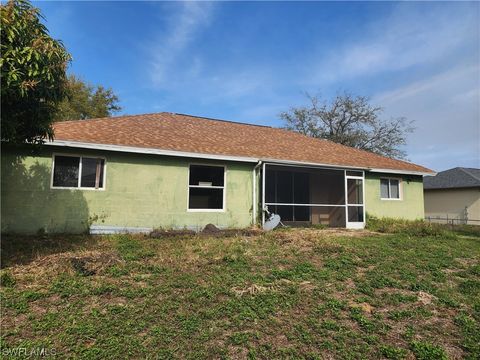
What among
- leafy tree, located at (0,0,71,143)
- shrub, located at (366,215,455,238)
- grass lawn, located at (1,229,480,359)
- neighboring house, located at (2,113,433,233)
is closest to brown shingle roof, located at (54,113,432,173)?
neighboring house, located at (2,113,433,233)

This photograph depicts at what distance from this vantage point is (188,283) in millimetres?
5801

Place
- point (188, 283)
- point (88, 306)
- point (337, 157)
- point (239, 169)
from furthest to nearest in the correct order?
point (337, 157) < point (239, 169) < point (188, 283) < point (88, 306)

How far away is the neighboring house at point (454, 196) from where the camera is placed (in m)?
22.9

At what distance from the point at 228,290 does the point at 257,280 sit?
0.70 metres

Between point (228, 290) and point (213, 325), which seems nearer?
point (213, 325)

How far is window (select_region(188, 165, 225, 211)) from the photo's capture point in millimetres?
11898

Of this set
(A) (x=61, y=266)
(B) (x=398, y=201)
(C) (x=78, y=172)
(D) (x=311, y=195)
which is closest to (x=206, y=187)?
(C) (x=78, y=172)

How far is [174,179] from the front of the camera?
37.5 feet

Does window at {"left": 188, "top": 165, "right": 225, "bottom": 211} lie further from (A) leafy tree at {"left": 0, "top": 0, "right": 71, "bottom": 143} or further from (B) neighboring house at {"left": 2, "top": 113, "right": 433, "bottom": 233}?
(A) leafy tree at {"left": 0, "top": 0, "right": 71, "bottom": 143}

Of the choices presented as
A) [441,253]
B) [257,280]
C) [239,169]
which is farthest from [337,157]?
[257,280]

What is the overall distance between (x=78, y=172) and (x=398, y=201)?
1354 cm

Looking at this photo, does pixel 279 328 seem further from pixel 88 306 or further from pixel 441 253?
pixel 441 253

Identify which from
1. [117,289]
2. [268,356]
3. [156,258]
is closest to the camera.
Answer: [268,356]

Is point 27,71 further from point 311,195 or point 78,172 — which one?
point 311,195
